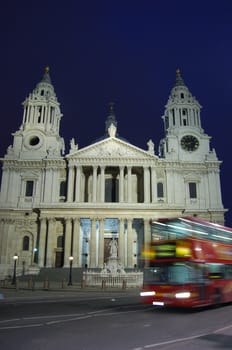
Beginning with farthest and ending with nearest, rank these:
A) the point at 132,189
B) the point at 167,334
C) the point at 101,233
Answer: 1. the point at 132,189
2. the point at 101,233
3. the point at 167,334

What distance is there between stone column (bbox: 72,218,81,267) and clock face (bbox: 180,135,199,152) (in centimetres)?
2219

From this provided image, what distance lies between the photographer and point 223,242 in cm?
1667

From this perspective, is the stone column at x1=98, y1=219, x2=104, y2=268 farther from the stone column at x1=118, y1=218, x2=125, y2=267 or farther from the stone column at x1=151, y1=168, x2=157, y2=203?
the stone column at x1=151, y1=168, x2=157, y2=203

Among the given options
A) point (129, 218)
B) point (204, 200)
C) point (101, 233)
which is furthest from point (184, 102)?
point (101, 233)

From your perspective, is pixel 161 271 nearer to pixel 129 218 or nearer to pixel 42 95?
pixel 129 218

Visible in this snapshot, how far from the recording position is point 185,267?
1355 centimetres

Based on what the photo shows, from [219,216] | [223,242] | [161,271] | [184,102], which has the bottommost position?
[161,271]

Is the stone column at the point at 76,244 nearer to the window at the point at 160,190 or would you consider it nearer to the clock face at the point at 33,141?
the window at the point at 160,190

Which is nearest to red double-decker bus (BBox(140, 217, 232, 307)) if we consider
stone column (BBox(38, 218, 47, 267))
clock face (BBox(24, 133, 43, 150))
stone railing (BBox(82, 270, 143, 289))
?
stone railing (BBox(82, 270, 143, 289))

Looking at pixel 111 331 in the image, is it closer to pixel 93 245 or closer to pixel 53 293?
pixel 53 293

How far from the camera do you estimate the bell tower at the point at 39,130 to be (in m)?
49.1

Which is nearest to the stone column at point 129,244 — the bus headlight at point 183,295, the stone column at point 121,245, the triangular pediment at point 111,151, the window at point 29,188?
the stone column at point 121,245

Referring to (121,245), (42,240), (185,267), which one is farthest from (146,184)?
(185,267)

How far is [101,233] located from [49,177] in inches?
490
